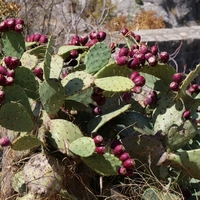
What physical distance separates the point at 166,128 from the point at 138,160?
6.6 inches

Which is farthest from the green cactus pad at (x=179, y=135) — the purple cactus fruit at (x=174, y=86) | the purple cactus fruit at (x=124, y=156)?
the purple cactus fruit at (x=124, y=156)

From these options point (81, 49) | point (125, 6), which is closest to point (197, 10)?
point (125, 6)

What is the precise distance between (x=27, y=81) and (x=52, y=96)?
5.8 inches

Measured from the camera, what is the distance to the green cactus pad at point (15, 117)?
Answer: 5.61ft

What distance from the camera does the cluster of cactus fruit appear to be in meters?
1.73

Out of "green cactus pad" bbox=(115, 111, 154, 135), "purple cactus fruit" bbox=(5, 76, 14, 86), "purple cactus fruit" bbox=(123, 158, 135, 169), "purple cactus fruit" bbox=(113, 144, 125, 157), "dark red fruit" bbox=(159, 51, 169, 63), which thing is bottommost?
"green cactus pad" bbox=(115, 111, 154, 135)

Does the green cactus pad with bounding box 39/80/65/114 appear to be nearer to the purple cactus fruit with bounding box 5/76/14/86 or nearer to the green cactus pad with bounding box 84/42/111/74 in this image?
the purple cactus fruit with bounding box 5/76/14/86

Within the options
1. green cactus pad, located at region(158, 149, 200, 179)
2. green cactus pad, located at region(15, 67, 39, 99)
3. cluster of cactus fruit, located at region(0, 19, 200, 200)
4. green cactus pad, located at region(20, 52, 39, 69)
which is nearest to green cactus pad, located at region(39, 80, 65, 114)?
cluster of cactus fruit, located at region(0, 19, 200, 200)

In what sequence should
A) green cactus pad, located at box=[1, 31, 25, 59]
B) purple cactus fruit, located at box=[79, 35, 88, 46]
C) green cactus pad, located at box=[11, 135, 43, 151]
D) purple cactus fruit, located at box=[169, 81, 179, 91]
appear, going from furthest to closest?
purple cactus fruit, located at box=[79, 35, 88, 46] → green cactus pad, located at box=[1, 31, 25, 59] → purple cactus fruit, located at box=[169, 81, 179, 91] → green cactus pad, located at box=[11, 135, 43, 151]

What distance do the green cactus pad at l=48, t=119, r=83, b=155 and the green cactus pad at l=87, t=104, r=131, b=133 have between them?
82 mm

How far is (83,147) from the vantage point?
5.57 feet

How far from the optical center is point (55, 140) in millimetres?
1764

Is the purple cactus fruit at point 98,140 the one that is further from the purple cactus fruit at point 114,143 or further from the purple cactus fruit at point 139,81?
the purple cactus fruit at point 139,81

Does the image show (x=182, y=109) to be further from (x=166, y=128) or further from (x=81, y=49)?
(x=81, y=49)
